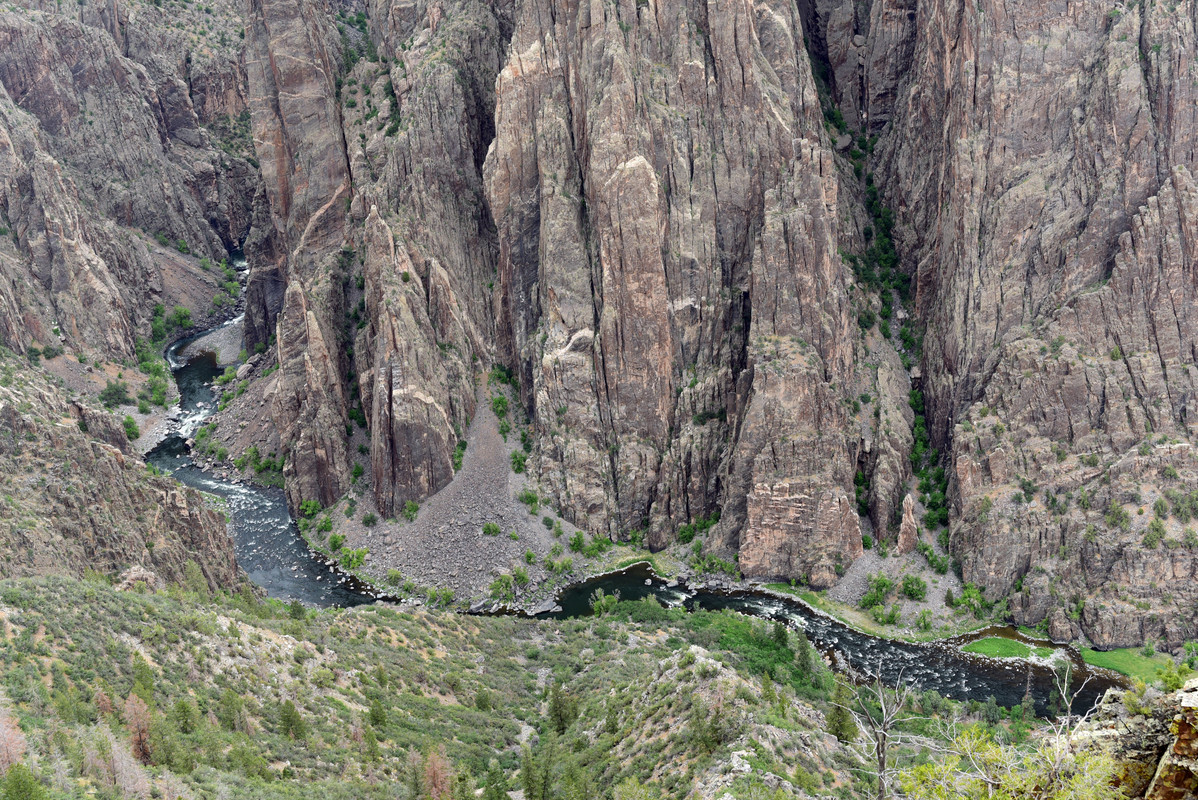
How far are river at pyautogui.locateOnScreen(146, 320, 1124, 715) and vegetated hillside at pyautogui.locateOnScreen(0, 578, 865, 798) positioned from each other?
13712mm

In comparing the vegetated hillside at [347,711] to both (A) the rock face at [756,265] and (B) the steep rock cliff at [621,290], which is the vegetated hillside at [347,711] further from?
(A) the rock face at [756,265]

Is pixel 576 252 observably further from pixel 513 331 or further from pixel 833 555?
pixel 833 555

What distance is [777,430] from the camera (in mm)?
101062

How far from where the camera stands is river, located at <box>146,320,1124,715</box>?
3273 inches

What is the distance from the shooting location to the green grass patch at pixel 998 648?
8650 cm

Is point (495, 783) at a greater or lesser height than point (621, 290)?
lesser

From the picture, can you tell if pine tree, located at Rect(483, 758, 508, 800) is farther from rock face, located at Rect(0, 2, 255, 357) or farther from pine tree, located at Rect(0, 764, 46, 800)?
rock face, located at Rect(0, 2, 255, 357)

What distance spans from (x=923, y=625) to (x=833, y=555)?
37.7 ft

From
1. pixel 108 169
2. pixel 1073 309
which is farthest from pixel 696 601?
pixel 108 169

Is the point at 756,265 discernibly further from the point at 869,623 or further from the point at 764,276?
the point at 869,623

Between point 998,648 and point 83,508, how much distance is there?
78.7m

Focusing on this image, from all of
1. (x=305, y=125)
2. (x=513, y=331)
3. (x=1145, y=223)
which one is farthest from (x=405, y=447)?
(x=1145, y=223)

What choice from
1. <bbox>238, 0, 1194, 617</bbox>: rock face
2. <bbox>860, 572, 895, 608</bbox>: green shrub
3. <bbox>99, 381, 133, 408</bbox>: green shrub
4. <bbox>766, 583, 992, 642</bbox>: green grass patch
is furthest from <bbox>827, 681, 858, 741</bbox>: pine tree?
<bbox>99, 381, 133, 408</bbox>: green shrub

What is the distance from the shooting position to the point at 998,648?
8738cm
